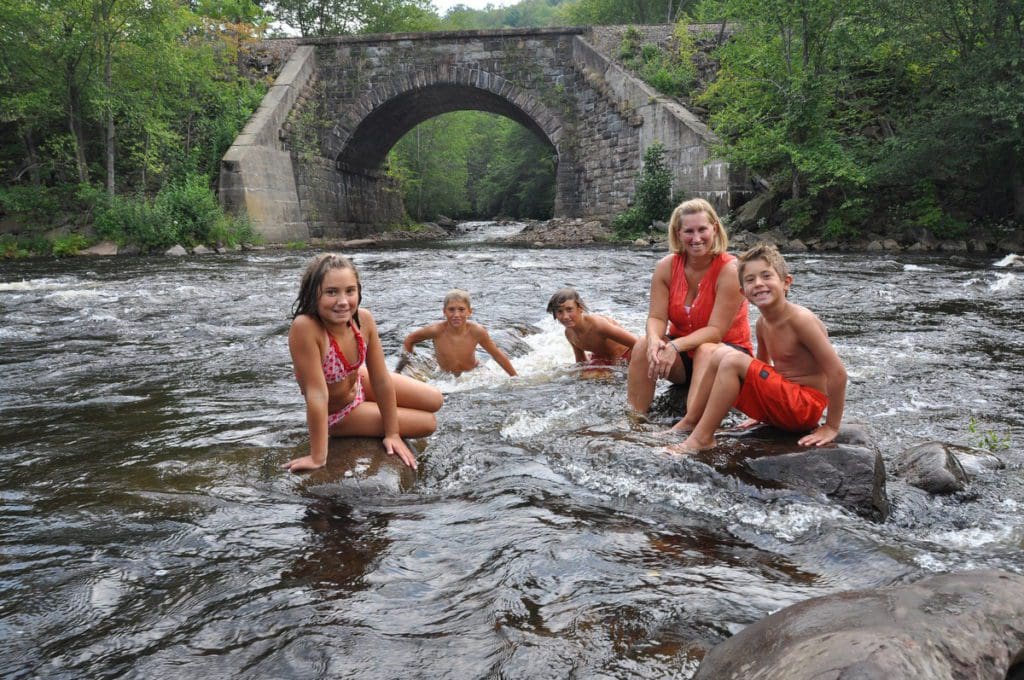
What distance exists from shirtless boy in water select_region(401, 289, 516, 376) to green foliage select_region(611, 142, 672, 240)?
1529cm

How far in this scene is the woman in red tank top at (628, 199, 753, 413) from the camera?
4586mm

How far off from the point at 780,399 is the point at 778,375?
0.12 meters

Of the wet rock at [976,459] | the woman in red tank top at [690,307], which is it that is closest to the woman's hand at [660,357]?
the woman in red tank top at [690,307]

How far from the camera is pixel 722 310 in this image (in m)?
4.61

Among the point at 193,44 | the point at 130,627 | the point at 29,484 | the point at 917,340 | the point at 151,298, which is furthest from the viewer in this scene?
the point at 193,44

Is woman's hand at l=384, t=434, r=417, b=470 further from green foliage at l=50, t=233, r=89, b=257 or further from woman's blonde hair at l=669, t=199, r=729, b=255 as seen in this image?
green foliage at l=50, t=233, r=89, b=257

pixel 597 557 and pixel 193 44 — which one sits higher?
pixel 193 44

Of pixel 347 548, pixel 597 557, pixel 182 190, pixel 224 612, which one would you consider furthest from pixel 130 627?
pixel 182 190

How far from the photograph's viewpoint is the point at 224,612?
2398 millimetres

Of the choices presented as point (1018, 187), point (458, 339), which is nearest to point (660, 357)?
point (458, 339)

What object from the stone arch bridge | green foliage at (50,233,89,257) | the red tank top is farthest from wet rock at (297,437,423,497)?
the stone arch bridge

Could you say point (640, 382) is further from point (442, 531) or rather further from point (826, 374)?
point (442, 531)

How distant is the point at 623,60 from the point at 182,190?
46.1 feet

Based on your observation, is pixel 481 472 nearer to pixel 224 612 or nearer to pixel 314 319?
pixel 314 319
